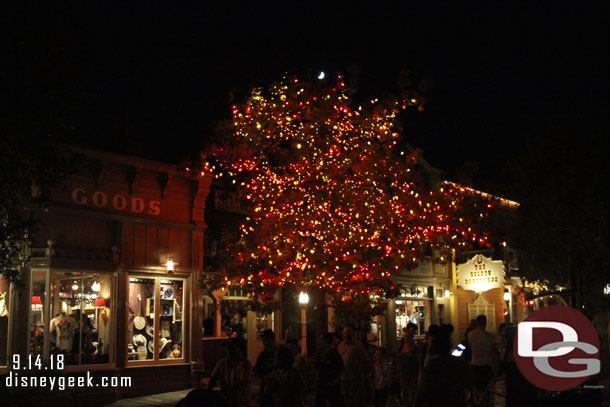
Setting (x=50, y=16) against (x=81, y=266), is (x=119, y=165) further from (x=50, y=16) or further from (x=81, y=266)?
(x=50, y=16)

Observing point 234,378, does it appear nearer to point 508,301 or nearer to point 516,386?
point 516,386

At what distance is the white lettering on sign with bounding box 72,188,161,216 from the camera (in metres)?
17.6

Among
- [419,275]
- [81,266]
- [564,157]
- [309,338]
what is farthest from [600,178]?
[81,266]

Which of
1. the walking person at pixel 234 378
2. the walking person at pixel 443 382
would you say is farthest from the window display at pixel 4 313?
the walking person at pixel 443 382

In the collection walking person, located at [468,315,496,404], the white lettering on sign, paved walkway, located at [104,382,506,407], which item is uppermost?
the white lettering on sign

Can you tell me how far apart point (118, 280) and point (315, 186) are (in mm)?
5622

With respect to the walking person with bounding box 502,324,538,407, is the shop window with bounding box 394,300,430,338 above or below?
above

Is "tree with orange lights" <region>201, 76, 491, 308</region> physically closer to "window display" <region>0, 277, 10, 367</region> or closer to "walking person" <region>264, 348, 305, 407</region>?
"window display" <region>0, 277, 10, 367</region>

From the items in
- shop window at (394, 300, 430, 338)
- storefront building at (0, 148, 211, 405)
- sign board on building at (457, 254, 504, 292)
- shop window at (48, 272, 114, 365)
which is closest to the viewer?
storefront building at (0, 148, 211, 405)

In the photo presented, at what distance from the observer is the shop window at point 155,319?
18.7 m

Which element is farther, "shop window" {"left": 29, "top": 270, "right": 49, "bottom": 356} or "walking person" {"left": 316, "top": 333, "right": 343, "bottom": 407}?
"shop window" {"left": 29, "top": 270, "right": 49, "bottom": 356}

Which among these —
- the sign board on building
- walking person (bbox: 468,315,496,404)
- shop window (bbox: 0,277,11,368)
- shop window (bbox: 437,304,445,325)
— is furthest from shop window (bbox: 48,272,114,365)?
shop window (bbox: 437,304,445,325)

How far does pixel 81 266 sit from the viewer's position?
17.2 metres

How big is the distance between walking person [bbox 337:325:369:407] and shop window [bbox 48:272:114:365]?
753cm
